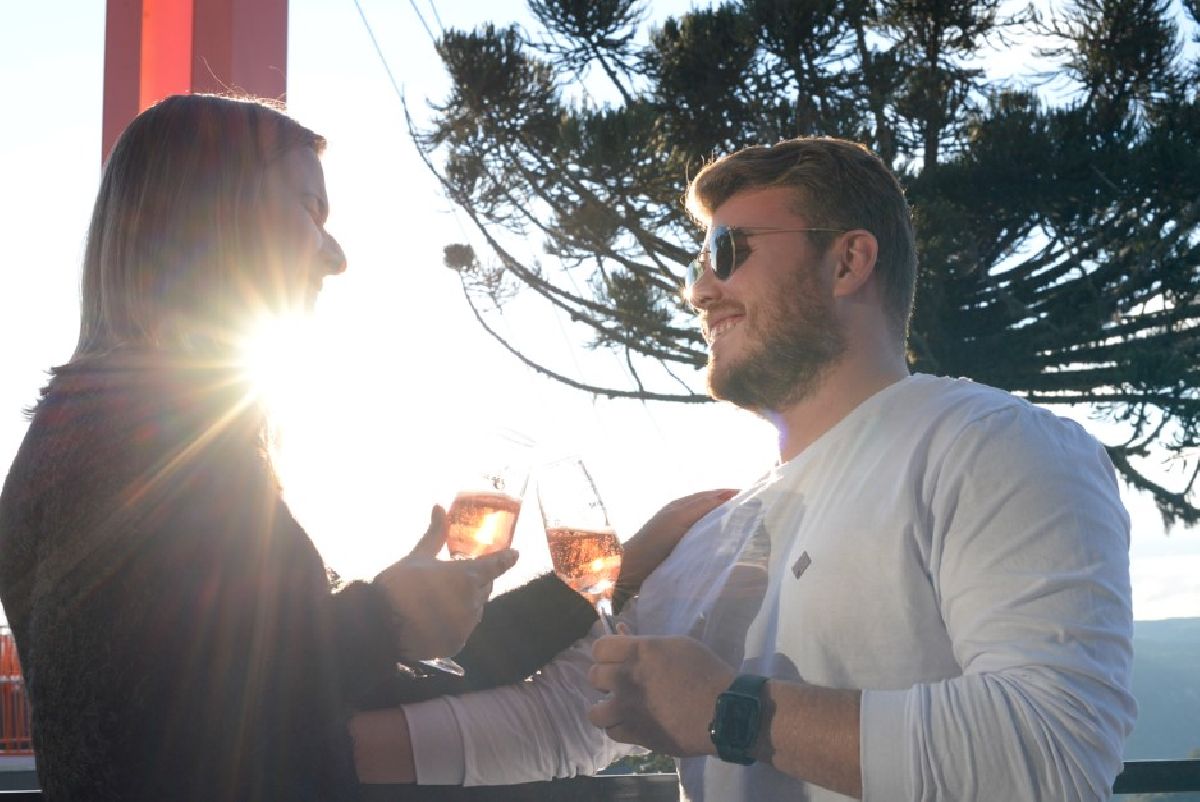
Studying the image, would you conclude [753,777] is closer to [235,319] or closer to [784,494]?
[784,494]

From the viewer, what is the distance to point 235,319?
63.9 inches

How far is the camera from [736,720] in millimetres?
1425

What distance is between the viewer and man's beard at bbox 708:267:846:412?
2.08 metres

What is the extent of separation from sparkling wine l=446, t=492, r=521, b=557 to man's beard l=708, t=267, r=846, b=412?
603 mm

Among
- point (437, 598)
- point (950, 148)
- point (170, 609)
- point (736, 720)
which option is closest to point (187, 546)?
point (170, 609)

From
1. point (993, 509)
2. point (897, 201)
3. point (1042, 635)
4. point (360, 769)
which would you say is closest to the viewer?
point (1042, 635)

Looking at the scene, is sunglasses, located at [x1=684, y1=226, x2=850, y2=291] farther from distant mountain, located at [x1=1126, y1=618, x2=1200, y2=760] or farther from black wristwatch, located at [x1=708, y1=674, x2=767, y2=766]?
distant mountain, located at [x1=1126, y1=618, x2=1200, y2=760]

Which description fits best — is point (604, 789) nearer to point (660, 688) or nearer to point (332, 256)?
point (660, 688)

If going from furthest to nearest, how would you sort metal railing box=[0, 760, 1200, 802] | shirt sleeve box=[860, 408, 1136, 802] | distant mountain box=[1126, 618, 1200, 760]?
distant mountain box=[1126, 618, 1200, 760] < metal railing box=[0, 760, 1200, 802] < shirt sleeve box=[860, 408, 1136, 802]

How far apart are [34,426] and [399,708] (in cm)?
65

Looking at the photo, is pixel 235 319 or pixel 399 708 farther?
pixel 399 708

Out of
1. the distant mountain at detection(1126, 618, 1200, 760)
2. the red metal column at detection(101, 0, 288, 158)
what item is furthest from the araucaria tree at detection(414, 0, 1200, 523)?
the distant mountain at detection(1126, 618, 1200, 760)

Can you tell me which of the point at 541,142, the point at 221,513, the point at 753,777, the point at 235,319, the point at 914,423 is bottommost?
the point at 753,777

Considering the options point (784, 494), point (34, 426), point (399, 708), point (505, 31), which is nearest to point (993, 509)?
point (784, 494)
